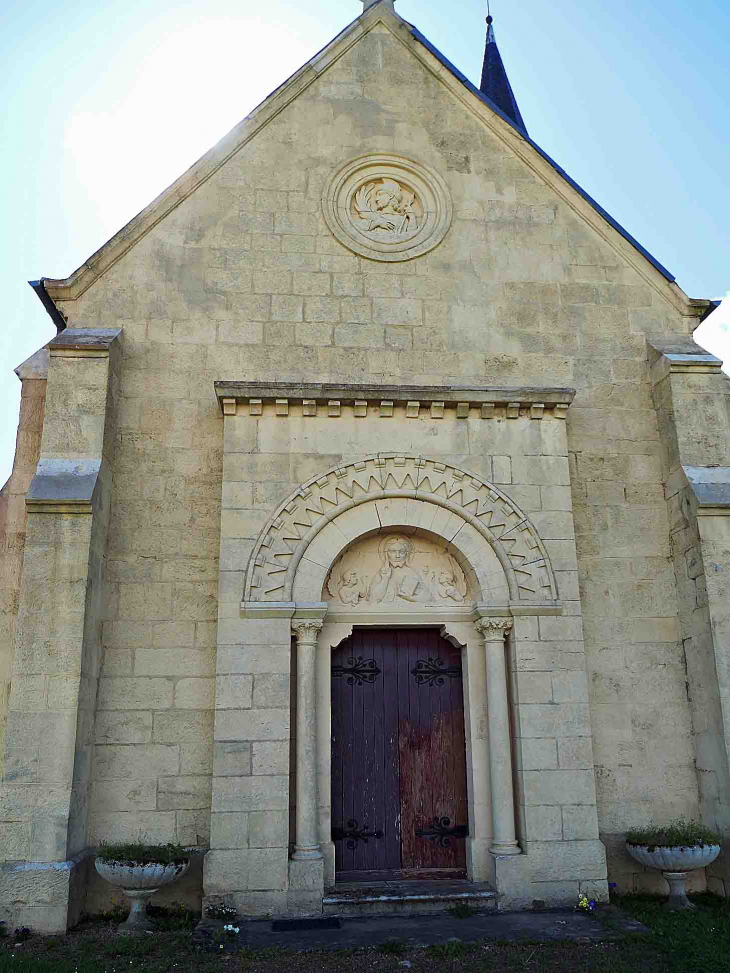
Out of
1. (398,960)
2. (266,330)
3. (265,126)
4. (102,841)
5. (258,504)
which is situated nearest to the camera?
(398,960)

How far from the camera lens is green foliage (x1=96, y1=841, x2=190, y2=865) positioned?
755cm

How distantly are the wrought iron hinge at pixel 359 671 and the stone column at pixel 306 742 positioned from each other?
63 cm

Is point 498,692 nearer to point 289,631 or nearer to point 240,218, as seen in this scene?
point 289,631

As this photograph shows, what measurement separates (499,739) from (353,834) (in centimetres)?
184

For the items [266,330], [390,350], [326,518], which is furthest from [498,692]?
[266,330]

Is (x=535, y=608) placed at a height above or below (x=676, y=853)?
above

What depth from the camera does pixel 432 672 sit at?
921 cm

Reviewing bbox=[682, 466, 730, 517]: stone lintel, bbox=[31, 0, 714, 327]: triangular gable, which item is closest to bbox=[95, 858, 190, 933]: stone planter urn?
bbox=[31, 0, 714, 327]: triangular gable

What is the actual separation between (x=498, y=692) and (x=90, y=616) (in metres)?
4.23

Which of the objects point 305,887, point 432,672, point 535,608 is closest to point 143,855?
point 305,887

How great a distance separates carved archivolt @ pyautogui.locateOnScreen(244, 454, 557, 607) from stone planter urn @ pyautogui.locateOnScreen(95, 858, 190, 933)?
286 cm

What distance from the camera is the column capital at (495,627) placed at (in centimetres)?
877

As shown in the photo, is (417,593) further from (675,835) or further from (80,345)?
(80,345)

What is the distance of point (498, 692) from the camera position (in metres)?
8.64
